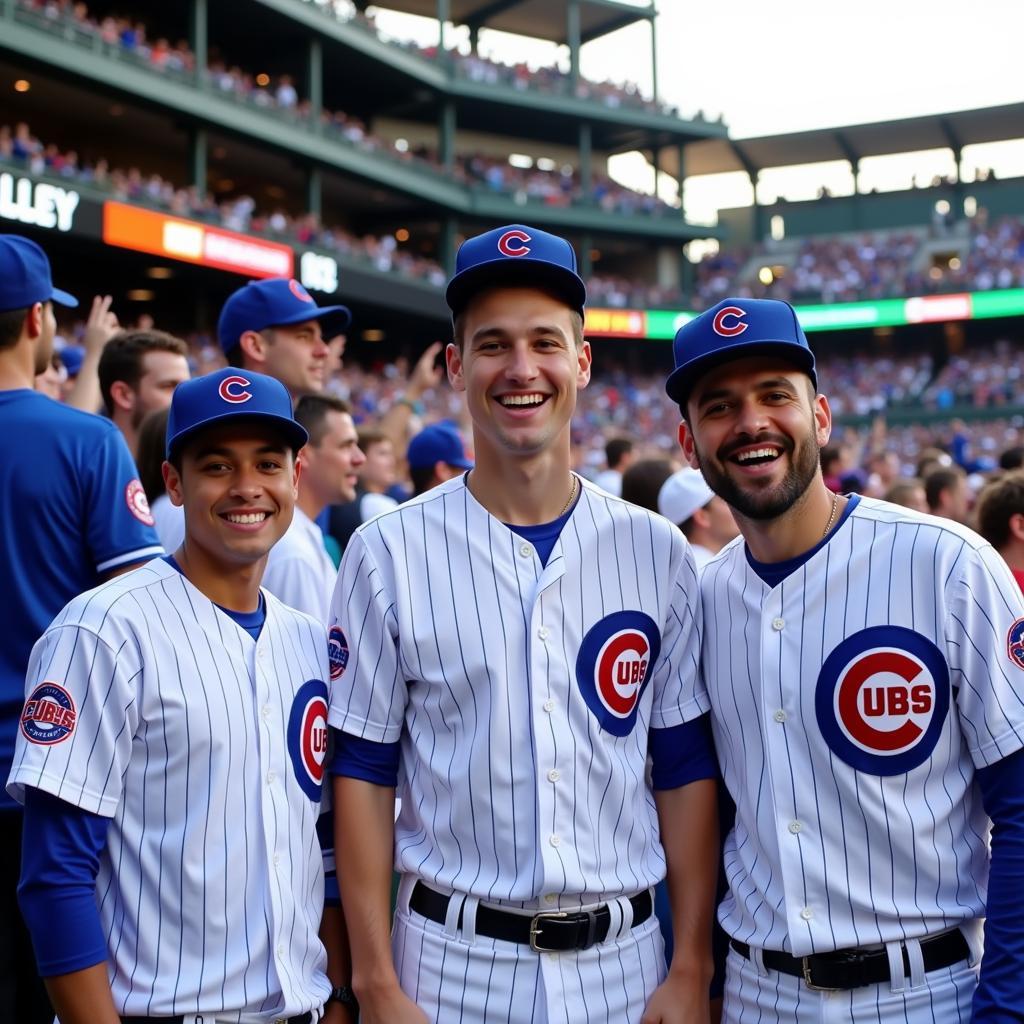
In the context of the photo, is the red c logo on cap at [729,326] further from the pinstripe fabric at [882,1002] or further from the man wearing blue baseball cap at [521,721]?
the pinstripe fabric at [882,1002]

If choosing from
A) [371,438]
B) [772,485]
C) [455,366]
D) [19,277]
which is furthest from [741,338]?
[371,438]

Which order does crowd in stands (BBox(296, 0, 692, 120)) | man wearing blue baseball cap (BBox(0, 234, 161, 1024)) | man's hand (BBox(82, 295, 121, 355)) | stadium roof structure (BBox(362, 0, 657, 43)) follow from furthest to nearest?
stadium roof structure (BBox(362, 0, 657, 43)), crowd in stands (BBox(296, 0, 692, 120)), man's hand (BBox(82, 295, 121, 355)), man wearing blue baseball cap (BBox(0, 234, 161, 1024))

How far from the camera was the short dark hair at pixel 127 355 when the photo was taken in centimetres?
444

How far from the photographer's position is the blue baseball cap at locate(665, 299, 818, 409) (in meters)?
2.44

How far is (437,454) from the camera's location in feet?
20.0

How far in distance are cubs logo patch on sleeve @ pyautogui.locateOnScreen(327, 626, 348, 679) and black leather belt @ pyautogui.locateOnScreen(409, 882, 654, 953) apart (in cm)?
50

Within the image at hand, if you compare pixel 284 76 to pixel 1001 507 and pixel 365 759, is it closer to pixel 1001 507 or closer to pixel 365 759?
pixel 1001 507

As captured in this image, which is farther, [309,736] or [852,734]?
→ [309,736]

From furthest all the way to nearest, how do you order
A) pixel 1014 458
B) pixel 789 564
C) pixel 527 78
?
pixel 527 78, pixel 1014 458, pixel 789 564

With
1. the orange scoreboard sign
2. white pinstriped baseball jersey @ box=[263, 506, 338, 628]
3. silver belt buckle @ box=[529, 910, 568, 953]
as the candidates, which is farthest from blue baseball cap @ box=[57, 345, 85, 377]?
the orange scoreboard sign

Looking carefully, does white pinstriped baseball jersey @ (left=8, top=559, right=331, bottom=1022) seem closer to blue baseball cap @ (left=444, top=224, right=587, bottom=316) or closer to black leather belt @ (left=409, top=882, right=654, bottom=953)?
black leather belt @ (left=409, top=882, right=654, bottom=953)

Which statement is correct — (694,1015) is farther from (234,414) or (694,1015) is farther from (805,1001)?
(234,414)

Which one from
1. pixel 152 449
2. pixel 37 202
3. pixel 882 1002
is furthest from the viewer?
pixel 37 202

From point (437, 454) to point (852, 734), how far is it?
4004 millimetres
